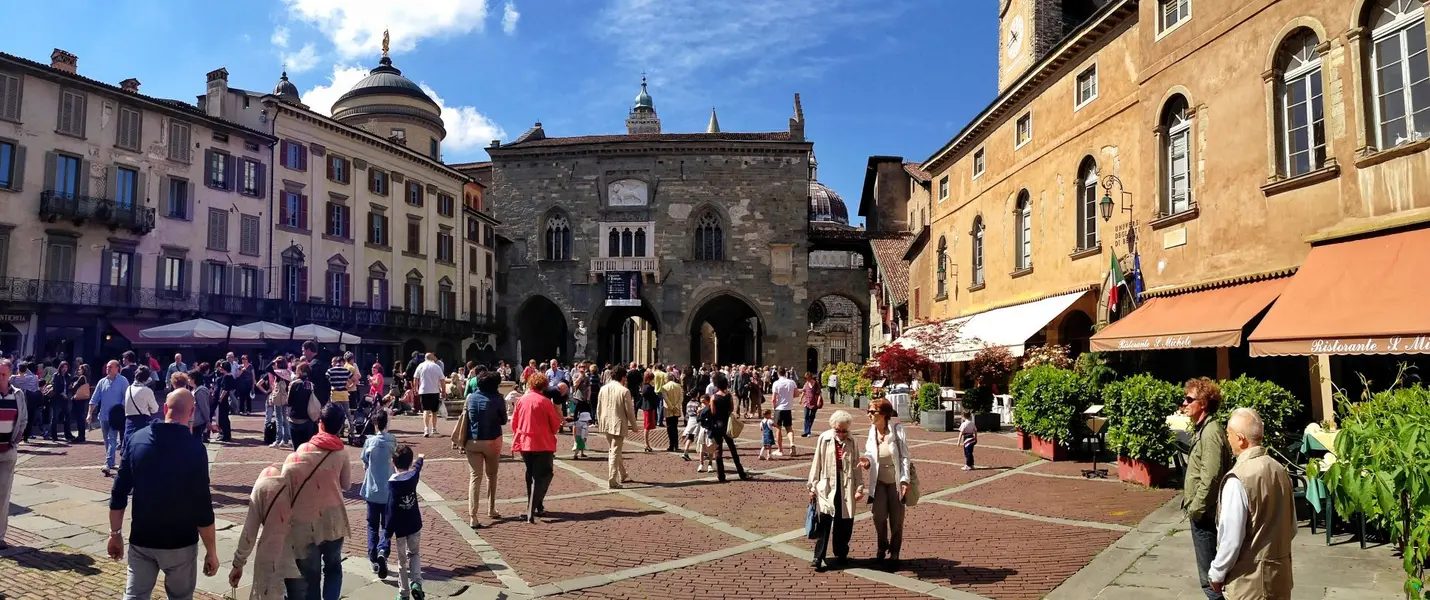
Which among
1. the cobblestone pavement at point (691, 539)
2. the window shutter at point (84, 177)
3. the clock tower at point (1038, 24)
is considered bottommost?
the cobblestone pavement at point (691, 539)

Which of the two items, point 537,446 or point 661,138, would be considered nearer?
point 537,446

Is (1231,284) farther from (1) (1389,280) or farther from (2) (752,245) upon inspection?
(2) (752,245)

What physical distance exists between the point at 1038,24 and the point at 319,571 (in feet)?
73.2

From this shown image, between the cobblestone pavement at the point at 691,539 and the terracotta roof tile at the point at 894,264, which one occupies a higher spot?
the terracotta roof tile at the point at 894,264

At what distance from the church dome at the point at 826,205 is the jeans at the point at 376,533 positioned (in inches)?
2465

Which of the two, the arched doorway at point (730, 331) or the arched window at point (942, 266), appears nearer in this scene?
the arched window at point (942, 266)

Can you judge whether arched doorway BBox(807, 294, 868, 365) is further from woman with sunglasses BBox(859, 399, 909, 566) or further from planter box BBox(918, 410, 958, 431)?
woman with sunglasses BBox(859, 399, 909, 566)

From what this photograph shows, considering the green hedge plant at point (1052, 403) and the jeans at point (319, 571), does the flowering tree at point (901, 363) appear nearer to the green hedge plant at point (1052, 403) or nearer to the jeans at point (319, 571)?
the green hedge plant at point (1052, 403)

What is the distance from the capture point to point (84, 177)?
26719 millimetres

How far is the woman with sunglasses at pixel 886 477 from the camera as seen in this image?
6914mm

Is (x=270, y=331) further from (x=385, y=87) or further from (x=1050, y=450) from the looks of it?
(x=385, y=87)

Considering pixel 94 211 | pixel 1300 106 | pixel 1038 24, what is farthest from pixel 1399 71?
pixel 94 211

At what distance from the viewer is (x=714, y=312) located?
54906 millimetres

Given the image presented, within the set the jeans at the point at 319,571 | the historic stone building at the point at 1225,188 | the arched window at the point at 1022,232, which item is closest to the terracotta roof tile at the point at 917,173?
the arched window at the point at 1022,232
